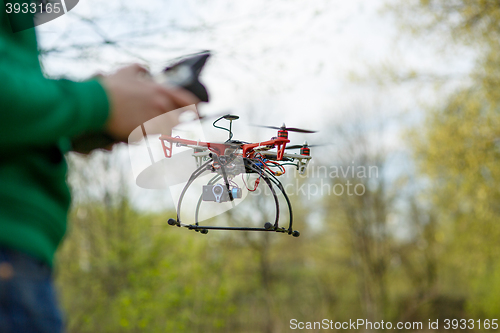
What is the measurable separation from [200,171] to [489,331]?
1532 cm

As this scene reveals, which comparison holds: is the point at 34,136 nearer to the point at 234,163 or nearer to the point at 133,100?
the point at 133,100

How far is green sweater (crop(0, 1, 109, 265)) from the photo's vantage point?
541mm

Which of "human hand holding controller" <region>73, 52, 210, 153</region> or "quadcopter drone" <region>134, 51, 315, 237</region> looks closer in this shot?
"human hand holding controller" <region>73, 52, 210, 153</region>

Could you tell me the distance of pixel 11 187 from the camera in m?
0.57

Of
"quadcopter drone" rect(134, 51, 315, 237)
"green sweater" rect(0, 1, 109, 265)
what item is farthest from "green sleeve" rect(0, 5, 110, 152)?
"quadcopter drone" rect(134, 51, 315, 237)

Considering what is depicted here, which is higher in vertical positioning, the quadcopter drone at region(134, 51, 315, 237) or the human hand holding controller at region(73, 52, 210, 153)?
the human hand holding controller at region(73, 52, 210, 153)

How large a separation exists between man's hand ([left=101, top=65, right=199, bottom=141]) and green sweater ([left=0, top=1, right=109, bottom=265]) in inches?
0.7

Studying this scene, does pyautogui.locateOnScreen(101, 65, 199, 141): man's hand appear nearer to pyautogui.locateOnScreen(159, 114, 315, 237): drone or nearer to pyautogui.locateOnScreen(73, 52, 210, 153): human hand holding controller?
pyautogui.locateOnScreen(73, 52, 210, 153): human hand holding controller

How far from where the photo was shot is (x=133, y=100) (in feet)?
2.12

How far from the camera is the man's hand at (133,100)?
0.64 meters

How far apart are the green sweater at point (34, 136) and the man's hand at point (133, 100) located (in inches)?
0.7

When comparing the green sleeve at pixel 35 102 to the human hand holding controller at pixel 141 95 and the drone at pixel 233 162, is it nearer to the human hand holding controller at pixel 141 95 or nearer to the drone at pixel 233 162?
the human hand holding controller at pixel 141 95

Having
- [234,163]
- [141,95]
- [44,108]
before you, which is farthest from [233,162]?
[44,108]

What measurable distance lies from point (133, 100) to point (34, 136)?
16 cm
